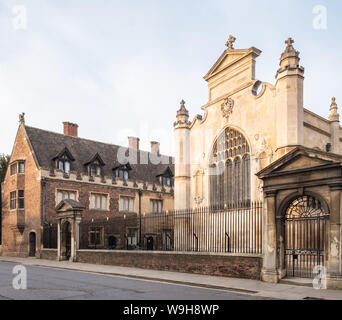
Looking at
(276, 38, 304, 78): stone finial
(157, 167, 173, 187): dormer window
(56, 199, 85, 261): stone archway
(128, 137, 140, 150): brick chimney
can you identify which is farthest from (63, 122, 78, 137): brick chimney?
(276, 38, 304, 78): stone finial

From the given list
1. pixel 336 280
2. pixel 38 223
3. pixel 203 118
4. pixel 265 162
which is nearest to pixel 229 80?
pixel 203 118

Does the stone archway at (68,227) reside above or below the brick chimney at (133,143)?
below

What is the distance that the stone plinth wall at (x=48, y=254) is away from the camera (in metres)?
26.3

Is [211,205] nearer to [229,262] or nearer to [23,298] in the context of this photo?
[229,262]

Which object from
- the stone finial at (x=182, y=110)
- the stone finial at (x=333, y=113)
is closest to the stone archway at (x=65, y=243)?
the stone finial at (x=182, y=110)

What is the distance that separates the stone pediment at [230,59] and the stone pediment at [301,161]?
9.97m

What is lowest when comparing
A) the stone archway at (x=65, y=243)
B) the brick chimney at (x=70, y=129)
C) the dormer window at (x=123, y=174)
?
the stone archway at (x=65, y=243)

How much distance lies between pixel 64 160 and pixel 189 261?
62.3ft

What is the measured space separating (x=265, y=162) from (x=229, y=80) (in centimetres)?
572

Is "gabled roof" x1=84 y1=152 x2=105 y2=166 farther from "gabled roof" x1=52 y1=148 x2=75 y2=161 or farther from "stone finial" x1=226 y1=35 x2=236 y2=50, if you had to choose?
"stone finial" x1=226 y1=35 x2=236 y2=50

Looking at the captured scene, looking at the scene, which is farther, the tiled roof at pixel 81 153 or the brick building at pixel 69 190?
the tiled roof at pixel 81 153

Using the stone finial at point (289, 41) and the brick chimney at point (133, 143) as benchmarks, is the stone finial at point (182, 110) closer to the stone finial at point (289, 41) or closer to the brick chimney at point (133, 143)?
the stone finial at point (289, 41)

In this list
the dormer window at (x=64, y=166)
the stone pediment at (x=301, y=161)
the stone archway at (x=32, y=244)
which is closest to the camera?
the stone pediment at (x=301, y=161)

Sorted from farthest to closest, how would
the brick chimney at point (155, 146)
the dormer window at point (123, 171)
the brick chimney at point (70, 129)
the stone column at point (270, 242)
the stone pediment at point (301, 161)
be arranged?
the brick chimney at point (155, 146) < the brick chimney at point (70, 129) < the dormer window at point (123, 171) < the stone column at point (270, 242) < the stone pediment at point (301, 161)
